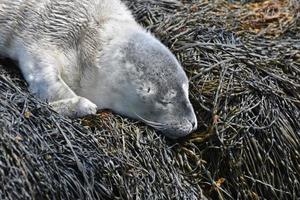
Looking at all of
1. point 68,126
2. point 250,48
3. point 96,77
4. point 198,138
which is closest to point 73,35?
point 96,77

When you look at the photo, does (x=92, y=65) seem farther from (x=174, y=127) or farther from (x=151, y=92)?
(x=174, y=127)

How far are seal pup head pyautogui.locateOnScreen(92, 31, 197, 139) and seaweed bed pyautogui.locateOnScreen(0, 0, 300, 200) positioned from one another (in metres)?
0.05

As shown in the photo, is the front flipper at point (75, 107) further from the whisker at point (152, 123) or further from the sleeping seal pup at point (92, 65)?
the whisker at point (152, 123)

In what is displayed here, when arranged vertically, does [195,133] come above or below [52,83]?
below

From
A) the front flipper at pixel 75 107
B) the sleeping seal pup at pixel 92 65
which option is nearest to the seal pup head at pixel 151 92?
the sleeping seal pup at pixel 92 65

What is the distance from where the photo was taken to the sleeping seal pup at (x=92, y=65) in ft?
8.93

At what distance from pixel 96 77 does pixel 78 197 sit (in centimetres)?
54

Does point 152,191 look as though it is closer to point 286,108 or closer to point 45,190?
→ point 45,190

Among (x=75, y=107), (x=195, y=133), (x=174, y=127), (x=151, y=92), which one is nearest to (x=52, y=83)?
(x=75, y=107)

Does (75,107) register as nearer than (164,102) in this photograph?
Yes

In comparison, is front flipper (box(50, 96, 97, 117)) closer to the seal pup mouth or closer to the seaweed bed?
the seaweed bed

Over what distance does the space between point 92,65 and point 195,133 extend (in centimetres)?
47

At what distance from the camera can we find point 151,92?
2.73 m

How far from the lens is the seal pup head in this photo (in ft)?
8.95
